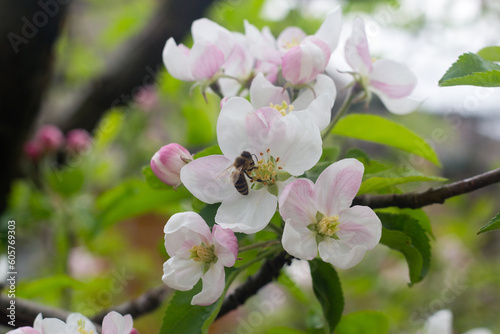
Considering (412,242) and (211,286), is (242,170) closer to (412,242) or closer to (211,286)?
(211,286)

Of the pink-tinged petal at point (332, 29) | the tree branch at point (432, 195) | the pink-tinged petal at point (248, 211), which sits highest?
the pink-tinged petal at point (332, 29)

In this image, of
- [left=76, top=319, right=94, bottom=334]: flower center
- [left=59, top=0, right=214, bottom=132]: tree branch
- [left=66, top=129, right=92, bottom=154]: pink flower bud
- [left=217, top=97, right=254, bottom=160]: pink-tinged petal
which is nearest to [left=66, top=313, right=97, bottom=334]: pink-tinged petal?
[left=76, top=319, right=94, bottom=334]: flower center

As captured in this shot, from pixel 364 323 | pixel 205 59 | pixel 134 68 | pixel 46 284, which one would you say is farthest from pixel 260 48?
pixel 134 68

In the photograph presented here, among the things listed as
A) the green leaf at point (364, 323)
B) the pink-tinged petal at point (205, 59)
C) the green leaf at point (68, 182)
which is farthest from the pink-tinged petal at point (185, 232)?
the green leaf at point (68, 182)

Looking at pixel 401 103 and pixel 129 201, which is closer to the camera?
pixel 401 103

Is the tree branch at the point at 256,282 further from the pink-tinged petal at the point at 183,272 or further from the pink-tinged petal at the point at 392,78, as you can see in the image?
the pink-tinged petal at the point at 392,78

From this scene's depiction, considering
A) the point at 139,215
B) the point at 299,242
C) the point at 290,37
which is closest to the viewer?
the point at 299,242

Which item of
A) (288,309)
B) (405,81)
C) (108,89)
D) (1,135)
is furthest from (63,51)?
(405,81)

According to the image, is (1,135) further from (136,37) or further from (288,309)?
(288,309)
